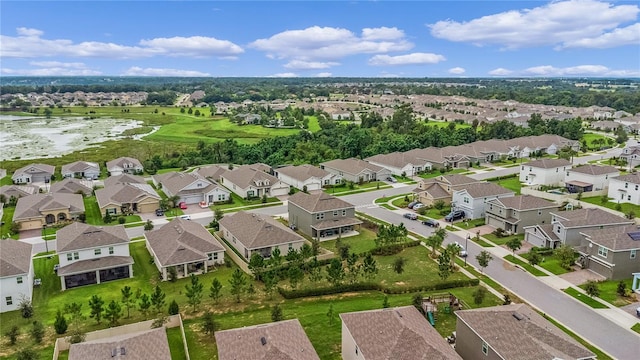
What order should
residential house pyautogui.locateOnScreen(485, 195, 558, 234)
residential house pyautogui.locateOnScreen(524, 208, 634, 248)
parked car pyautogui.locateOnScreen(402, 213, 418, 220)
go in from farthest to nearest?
parked car pyautogui.locateOnScreen(402, 213, 418, 220) → residential house pyautogui.locateOnScreen(485, 195, 558, 234) → residential house pyautogui.locateOnScreen(524, 208, 634, 248)

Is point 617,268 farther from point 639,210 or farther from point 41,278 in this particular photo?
point 41,278

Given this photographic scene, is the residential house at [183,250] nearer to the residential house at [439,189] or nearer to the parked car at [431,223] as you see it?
the parked car at [431,223]

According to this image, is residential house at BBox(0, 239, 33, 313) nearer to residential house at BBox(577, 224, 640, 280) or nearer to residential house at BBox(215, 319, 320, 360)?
residential house at BBox(215, 319, 320, 360)

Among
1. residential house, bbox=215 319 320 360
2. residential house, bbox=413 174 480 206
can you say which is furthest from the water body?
residential house, bbox=215 319 320 360

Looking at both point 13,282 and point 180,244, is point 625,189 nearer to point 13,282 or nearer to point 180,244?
point 180,244

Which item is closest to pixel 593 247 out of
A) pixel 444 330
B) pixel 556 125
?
pixel 444 330
